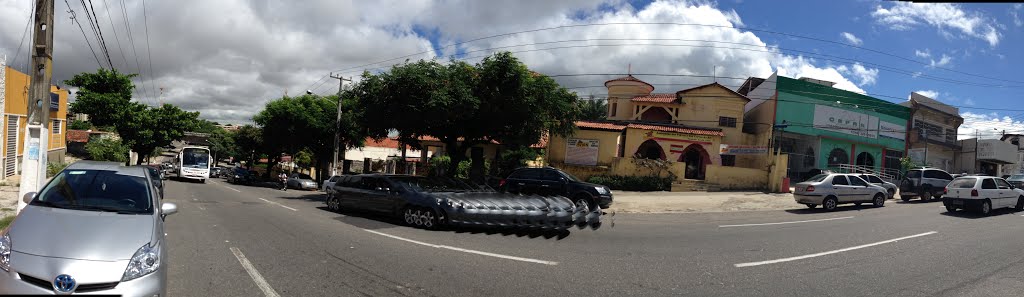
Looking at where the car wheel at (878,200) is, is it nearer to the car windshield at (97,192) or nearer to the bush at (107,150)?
the car windshield at (97,192)

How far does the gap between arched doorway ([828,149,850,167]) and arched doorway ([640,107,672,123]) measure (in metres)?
10.7

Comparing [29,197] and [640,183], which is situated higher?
[29,197]

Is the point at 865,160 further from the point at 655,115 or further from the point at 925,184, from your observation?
the point at 925,184

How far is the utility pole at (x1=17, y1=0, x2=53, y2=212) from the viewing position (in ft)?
34.6

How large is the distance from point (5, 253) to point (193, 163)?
31.8 metres

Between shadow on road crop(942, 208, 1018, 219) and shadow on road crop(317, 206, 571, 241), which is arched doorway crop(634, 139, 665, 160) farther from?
shadow on road crop(317, 206, 571, 241)

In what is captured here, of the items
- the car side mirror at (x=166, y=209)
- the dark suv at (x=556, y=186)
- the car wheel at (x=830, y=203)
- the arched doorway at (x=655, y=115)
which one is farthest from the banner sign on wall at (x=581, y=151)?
the car side mirror at (x=166, y=209)

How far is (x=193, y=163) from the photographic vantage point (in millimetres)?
31719

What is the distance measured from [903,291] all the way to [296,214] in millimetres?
12300

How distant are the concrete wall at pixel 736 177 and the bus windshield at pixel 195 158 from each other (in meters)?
29.6

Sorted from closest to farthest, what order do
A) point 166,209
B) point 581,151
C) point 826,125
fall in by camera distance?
point 166,209 → point 581,151 → point 826,125

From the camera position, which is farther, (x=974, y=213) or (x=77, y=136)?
(x=77, y=136)

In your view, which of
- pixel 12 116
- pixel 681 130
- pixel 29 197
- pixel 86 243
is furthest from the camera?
pixel 681 130

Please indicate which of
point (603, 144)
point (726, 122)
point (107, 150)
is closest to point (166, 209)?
point (603, 144)
